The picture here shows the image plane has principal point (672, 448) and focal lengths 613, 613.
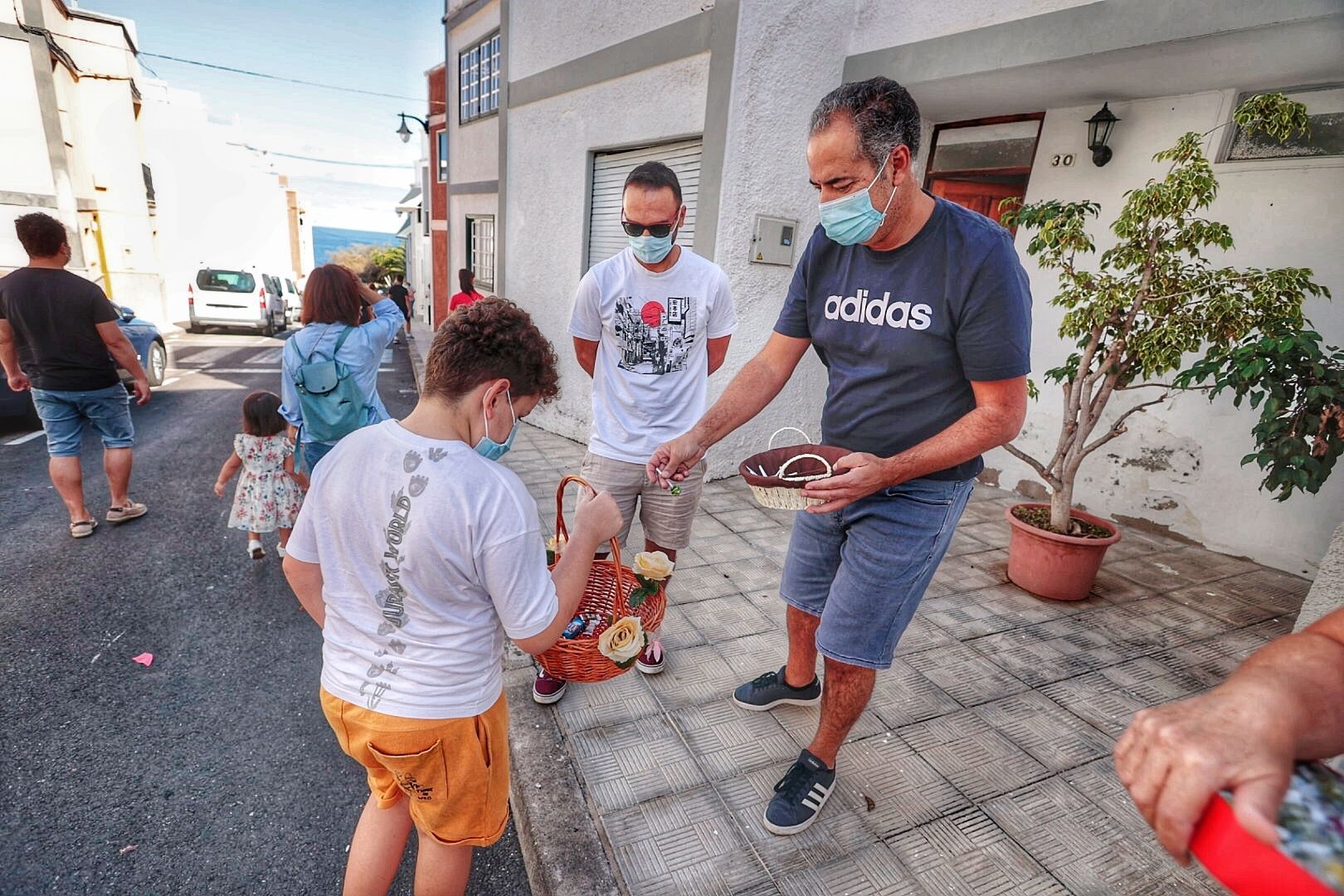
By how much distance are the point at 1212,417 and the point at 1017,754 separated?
3591mm

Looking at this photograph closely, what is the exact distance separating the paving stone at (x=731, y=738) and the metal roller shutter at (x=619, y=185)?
3.98 metres

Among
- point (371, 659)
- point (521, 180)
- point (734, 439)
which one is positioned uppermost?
point (521, 180)

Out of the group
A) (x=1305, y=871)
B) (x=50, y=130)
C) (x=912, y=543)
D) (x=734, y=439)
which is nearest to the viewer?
(x=1305, y=871)

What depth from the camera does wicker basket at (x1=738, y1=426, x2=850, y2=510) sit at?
1802 mm

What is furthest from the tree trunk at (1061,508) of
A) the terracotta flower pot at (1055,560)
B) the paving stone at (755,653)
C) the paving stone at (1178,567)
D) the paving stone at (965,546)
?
the paving stone at (755,653)

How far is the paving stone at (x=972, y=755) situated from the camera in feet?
7.67

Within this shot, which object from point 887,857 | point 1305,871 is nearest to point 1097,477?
point 887,857

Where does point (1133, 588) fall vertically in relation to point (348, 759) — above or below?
above

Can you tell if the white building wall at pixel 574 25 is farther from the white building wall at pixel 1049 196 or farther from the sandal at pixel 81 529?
the sandal at pixel 81 529

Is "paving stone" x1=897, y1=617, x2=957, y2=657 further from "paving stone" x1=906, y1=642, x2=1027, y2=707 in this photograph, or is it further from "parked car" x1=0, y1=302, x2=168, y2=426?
"parked car" x1=0, y1=302, x2=168, y2=426

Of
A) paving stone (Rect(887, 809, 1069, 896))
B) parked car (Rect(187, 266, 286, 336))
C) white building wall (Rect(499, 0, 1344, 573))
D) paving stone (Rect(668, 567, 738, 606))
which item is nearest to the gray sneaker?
paving stone (Rect(887, 809, 1069, 896))

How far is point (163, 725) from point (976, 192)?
6947 mm

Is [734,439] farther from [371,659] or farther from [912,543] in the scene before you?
[371,659]

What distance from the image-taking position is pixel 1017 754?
8.20ft
